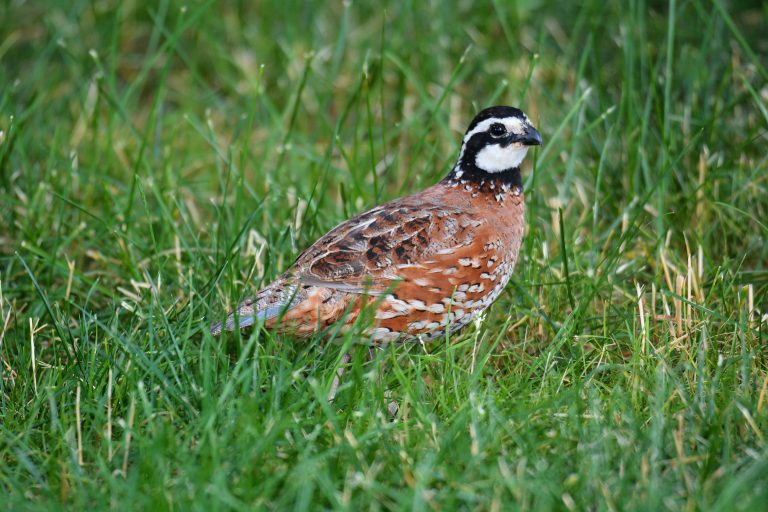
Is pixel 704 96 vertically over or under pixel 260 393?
over

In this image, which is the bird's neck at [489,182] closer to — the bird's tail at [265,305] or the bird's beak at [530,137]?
the bird's beak at [530,137]

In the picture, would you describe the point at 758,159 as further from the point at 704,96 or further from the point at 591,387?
the point at 591,387

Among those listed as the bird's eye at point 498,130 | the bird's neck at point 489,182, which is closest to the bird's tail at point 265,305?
the bird's neck at point 489,182

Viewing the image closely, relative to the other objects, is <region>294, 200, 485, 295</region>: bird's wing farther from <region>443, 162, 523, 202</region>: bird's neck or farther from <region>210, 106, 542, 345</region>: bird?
<region>443, 162, 523, 202</region>: bird's neck

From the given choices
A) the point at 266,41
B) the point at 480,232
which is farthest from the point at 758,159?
the point at 266,41

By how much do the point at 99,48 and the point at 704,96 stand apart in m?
4.17

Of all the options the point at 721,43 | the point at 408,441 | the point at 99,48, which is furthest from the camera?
the point at 99,48

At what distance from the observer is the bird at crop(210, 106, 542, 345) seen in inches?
166

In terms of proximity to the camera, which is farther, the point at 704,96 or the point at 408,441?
the point at 704,96

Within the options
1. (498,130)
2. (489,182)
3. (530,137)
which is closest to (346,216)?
(489,182)

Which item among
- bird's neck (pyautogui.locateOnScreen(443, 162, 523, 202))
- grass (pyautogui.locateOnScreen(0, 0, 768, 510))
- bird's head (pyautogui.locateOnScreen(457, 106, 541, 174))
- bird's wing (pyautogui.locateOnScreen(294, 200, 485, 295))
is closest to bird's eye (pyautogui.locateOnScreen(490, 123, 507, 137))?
bird's head (pyautogui.locateOnScreen(457, 106, 541, 174))

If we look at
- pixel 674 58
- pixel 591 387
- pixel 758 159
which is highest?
pixel 674 58

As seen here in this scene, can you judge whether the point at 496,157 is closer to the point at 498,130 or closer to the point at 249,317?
the point at 498,130

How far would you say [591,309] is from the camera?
468 cm
